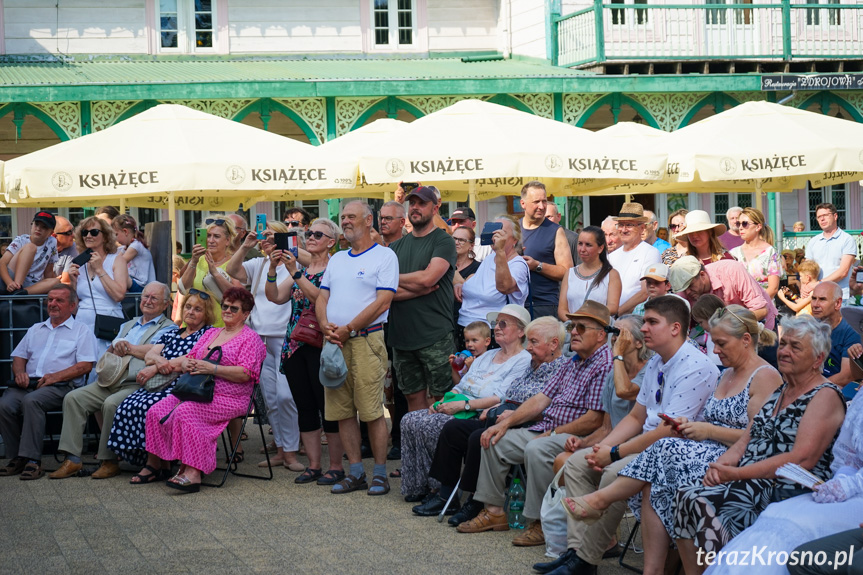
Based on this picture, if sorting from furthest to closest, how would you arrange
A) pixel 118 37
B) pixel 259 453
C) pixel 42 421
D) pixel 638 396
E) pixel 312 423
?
pixel 118 37, pixel 259 453, pixel 42 421, pixel 312 423, pixel 638 396

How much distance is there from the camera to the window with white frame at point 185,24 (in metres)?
19.6

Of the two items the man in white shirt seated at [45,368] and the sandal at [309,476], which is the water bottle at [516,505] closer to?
the sandal at [309,476]

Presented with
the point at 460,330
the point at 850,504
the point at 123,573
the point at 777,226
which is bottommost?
the point at 123,573

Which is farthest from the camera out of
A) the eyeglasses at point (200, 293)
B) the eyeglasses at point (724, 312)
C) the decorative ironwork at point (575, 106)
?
the decorative ironwork at point (575, 106)

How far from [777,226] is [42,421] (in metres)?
13.0

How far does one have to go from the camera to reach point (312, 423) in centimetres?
823

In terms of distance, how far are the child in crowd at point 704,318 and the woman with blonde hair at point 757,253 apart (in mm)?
2253

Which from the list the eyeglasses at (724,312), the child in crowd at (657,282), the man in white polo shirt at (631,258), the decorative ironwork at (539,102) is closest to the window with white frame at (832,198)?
the decorative ironwork at (539,102)

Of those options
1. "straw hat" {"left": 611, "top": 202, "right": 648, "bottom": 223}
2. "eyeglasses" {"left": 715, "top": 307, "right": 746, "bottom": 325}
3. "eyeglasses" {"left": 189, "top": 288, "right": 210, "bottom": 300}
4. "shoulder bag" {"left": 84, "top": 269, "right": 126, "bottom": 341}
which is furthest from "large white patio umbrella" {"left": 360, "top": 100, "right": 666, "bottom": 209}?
"eyeglasses" {"left": 715, "top": 307, "right": 746, "bottom": 325}

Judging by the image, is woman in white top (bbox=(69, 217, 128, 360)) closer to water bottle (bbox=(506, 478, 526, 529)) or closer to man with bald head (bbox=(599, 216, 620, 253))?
man with bald head (bbox=(599, 216, 620, 253))

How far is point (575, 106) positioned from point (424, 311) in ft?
35.4

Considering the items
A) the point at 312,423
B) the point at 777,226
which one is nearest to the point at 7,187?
the point at 312,423

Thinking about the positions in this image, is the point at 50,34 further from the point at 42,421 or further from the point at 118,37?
the point at 42,421

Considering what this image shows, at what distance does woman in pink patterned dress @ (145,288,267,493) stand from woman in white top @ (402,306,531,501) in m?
1.53
